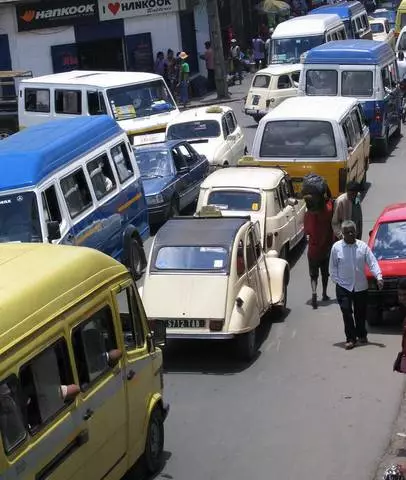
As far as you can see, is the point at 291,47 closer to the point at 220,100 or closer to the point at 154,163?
the point at 220,100

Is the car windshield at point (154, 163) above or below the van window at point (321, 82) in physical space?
below

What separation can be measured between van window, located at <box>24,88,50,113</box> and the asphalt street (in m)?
12.8

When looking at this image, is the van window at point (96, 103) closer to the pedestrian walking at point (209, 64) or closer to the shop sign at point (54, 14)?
the shop sign at point (54, 14)

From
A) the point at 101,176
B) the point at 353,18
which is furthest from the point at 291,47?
the point at 101,176

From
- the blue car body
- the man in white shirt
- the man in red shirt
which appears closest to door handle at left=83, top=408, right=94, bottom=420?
the man in white shirt

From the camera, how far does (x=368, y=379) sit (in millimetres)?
11836

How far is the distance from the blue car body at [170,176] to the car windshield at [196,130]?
1645 millimetres

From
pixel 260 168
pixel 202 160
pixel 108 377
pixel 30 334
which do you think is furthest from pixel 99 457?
pixel 202 160

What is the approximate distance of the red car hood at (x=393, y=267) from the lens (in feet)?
43.3

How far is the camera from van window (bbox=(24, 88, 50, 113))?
2591 cm

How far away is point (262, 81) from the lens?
30.6 metres

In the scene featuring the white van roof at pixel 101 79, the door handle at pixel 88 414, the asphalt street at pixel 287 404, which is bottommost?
the asphalt street at pixel 287 404

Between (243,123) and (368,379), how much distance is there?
20.6 meters

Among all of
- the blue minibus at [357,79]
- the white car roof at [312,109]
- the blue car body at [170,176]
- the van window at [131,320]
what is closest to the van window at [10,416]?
the van window at [131,320]
